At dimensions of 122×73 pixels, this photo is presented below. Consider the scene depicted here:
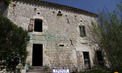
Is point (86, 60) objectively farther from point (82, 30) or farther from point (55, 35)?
point (55, 35)

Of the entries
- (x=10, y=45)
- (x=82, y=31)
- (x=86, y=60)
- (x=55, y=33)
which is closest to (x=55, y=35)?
(x=55, y=33)

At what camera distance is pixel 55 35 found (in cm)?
1013

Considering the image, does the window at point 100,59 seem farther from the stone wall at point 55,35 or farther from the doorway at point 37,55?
the doorway at point 37,55

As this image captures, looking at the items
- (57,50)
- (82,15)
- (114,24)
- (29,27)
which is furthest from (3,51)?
(82,15)

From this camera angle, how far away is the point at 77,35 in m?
11.2

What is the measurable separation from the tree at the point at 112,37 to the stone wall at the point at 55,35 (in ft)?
8.68

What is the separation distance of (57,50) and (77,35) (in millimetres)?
2938

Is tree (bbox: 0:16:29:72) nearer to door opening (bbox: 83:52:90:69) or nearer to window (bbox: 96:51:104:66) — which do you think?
door opening (bbox: 83:52:90:69)

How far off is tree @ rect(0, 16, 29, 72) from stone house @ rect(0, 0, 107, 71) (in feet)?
10.1

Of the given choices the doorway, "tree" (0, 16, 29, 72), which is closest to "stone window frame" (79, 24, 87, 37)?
the doorway

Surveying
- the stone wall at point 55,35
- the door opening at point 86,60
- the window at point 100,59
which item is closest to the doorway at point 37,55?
the stone wall at point 55,35

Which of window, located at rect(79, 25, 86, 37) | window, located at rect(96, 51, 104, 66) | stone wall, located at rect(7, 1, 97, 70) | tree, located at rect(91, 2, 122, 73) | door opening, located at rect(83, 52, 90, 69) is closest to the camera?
tree, located at rect(91, 2, 122, 73)

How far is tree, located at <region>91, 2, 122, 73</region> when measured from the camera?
747cm

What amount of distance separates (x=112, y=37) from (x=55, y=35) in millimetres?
4922
